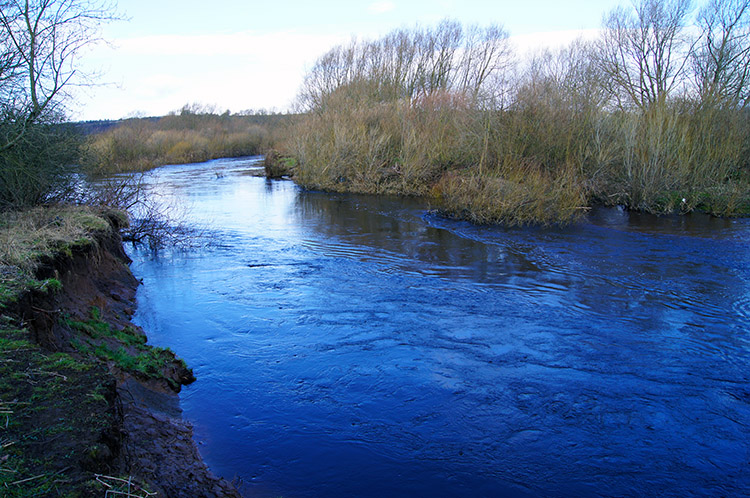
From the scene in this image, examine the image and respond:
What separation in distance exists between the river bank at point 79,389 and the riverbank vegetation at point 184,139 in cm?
2430

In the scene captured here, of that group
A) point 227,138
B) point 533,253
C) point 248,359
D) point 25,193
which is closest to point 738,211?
point 533,253

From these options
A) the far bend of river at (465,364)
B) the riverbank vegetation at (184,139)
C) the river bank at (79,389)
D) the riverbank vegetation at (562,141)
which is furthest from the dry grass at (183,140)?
the river bank at (79,389)

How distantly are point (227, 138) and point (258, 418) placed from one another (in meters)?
54.9

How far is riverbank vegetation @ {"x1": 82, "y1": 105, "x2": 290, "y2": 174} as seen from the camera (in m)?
36.2

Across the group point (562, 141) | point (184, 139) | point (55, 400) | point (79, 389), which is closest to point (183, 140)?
point (184, 139)

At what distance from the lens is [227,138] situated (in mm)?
56906

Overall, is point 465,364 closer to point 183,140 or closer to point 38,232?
point 38,232

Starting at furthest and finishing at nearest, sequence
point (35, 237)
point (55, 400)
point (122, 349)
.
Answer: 1. point (35, 237)
2. point (122, 349)
3. point (55, 400)

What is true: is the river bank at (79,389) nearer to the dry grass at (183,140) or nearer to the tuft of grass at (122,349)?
the tuft of grass at (122,349)

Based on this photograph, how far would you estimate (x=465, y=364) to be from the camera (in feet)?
25.0

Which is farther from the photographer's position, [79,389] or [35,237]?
[35,237]

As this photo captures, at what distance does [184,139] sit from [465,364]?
48.6 m

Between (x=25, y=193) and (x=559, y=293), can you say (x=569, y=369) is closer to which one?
(x=559, y=293)

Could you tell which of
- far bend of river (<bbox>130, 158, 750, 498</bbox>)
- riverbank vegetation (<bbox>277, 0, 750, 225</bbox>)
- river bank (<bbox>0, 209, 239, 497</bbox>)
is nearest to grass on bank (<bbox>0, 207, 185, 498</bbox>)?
river bank (<bbox>0, 209, 239, 497</bbox>)
